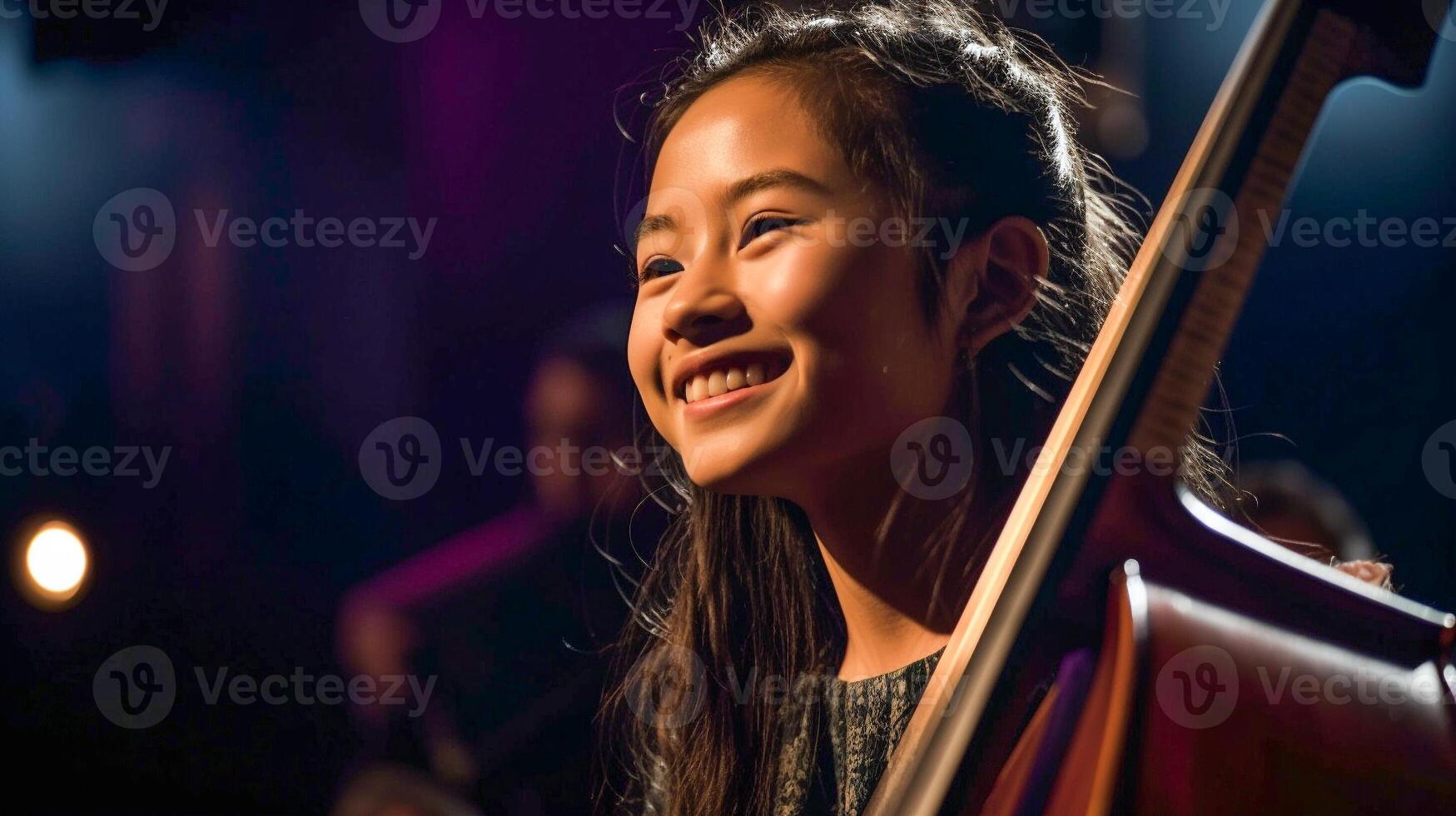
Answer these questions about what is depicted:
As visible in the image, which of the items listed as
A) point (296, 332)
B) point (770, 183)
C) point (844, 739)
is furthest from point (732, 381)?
point (296, 332)

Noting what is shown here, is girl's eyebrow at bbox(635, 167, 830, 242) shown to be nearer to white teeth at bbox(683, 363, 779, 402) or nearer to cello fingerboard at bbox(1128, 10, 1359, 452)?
white teeth at bbox(683, 363, 779, 402)

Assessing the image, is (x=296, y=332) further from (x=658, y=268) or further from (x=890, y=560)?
(x=890, y=560)

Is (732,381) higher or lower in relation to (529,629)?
higher

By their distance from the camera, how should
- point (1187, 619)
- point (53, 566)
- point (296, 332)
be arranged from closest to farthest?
point (1187, 619)
point (296, 332)
point (53, 566)

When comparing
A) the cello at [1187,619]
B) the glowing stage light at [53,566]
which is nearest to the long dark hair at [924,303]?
the cello at [1187,619]

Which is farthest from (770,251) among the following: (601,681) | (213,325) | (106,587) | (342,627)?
(106,587)

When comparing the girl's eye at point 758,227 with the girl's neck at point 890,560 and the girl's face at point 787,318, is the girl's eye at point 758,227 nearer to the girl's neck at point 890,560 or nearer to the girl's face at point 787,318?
the girl's face at point 787,318

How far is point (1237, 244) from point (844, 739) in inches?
15.7

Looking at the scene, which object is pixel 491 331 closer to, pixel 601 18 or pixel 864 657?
pixel 601 18

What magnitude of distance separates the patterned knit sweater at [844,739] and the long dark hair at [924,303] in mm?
28

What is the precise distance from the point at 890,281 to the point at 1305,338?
793 mm

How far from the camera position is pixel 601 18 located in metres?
1.31

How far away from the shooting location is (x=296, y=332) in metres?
1.65

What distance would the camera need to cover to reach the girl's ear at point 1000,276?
0.67 m
